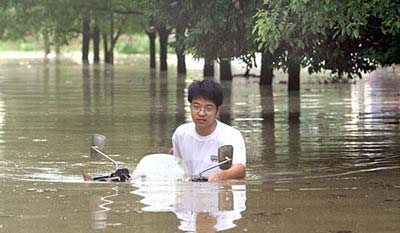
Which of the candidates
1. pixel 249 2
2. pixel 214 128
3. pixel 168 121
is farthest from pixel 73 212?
pixel 168 121

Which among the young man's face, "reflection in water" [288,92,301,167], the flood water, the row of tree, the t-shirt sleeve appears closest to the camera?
the flood water

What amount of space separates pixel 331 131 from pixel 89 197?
9.78 m

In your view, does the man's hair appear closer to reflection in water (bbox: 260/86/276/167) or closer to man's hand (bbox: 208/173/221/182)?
man's hand (bbox: 208/173/221/182)

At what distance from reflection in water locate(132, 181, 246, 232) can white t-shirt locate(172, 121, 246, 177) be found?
0.18 metres

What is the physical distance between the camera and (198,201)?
9.59 meters

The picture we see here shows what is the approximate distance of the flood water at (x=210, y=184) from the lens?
8758mm

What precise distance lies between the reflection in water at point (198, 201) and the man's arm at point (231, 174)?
7 centimetres

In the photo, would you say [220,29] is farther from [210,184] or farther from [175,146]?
[210,184]

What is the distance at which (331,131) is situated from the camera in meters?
19.3

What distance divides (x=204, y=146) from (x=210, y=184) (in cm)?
35

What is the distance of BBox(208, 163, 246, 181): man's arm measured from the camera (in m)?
10.1

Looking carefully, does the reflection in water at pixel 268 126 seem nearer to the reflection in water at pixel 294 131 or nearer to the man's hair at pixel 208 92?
the reflection in water at pixel 294 131

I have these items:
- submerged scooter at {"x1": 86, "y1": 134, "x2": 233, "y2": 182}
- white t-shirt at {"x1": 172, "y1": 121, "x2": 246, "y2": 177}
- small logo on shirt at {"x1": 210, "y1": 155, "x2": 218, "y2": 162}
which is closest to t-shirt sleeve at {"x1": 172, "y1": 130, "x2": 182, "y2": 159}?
white t-shirt at {"x1": 172, "y1": 121, "x2": 246, "y2": 177}

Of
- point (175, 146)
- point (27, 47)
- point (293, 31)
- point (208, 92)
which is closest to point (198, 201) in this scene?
point (175, 146)
